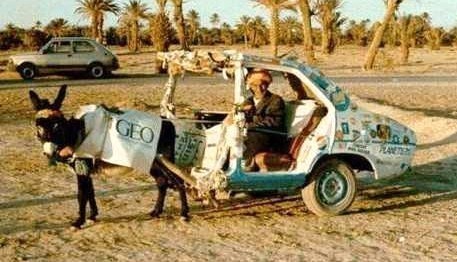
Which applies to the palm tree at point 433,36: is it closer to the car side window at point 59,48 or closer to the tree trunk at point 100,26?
the tree trunk at point 100,26

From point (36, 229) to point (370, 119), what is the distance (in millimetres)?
4129

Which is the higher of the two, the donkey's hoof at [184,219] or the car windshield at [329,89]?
the car windshield at [329,89]

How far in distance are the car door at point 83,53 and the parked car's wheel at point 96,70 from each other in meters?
0.28

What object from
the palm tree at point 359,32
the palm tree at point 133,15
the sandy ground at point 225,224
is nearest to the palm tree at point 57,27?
the palm tree at point 133,15

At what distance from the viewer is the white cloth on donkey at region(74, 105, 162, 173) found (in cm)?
828

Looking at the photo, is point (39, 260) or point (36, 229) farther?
point (36, 229)

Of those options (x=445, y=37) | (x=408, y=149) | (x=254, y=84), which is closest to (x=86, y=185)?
(x=254, y=84)

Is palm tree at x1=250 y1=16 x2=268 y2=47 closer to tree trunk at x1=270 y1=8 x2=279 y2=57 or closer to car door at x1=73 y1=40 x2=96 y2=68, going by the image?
tree trunk at x1=270 y1=8 x2=279 y2=57

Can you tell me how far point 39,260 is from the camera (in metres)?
7.53

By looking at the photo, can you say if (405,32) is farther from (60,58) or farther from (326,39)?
(60,58)

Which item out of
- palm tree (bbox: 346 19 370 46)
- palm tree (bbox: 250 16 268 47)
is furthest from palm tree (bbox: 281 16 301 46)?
palm tree (bbox: 346 19 370 46)

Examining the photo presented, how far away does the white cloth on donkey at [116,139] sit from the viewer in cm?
828

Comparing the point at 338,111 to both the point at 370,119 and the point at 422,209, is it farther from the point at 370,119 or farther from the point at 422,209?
the point at 422,209

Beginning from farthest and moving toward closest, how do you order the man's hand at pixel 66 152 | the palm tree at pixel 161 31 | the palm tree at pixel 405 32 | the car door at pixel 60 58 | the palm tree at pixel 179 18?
1. the palm tree at pixel 405 32
2. the palm tree at pixel 179 18
3. the palm tree at pixel 161 31
4. the car door at pixel 60 58
5. the man's hand at pixel 66 152
